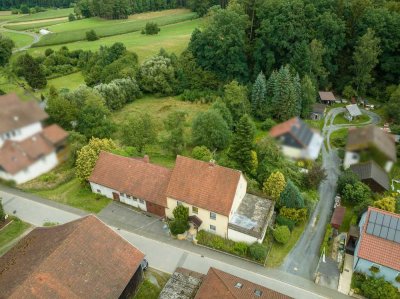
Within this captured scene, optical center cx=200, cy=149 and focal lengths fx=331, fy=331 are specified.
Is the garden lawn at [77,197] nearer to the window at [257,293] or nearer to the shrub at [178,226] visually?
the shrub at [178,226]

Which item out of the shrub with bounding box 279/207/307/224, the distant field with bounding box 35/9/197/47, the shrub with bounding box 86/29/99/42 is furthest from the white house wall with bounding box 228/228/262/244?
the shrub with bounding box 86/29/99/42

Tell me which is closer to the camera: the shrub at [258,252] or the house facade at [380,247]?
the house facade at [380,247]

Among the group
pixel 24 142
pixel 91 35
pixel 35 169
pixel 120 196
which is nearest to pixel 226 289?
pixel 120 196

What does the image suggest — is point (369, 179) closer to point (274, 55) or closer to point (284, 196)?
point (284, 196)

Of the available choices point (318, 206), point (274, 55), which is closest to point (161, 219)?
point (318, 206)

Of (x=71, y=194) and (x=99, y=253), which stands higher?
(x=99, y=253)

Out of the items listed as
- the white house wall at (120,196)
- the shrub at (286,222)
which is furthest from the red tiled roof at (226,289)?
the white house wall at (120,196)

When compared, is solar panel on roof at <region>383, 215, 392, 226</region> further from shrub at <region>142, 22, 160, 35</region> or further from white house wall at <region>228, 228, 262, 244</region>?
shrub at <region>142, 22, 160, 35</region>
